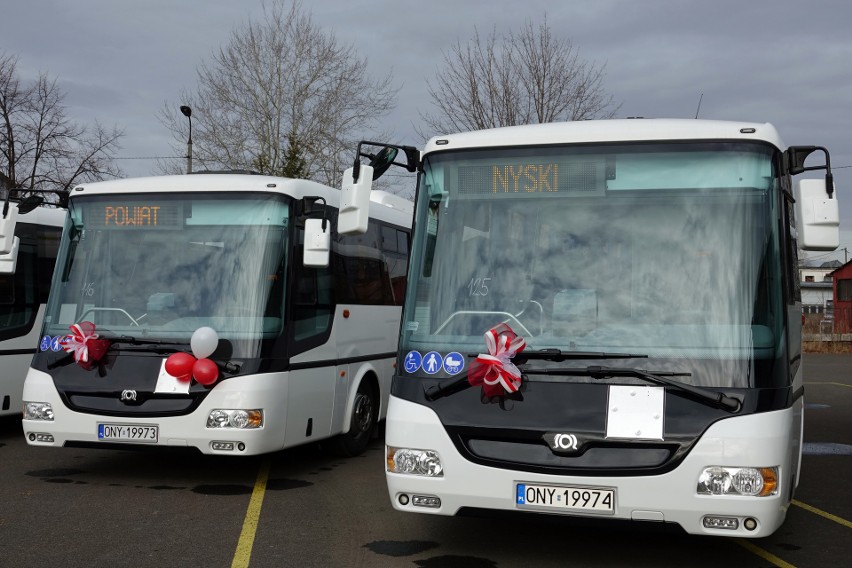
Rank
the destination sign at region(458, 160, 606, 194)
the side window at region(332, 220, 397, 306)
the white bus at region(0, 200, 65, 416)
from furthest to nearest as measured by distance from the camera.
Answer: the white bus at region(0, 200, 65, 416), the side window at region(332, 220, 397, 306), the destination sign at region(458, 160, 606, 194)

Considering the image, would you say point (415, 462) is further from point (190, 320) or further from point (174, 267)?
point (174, 267)

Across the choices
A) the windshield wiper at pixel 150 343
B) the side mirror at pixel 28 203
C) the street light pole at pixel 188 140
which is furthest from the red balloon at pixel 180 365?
the street light pole at pixel 188 140

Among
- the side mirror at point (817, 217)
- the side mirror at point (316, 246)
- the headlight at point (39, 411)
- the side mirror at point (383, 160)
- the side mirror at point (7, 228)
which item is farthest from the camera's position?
the side mirror at point (7, 228)

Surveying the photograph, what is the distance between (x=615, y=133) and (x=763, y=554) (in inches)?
113

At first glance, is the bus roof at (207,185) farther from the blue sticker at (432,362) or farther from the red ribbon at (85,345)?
the blue sticker at (432,362)

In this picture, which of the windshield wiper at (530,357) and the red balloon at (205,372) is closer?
the windshield wiper at (530,357)

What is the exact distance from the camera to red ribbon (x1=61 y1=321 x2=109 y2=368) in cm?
870

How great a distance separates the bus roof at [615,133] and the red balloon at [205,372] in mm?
2937

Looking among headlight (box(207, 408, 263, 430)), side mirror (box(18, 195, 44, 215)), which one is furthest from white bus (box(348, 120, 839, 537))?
side mirror (box(18, 195, 44, 215))

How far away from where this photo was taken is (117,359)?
877 centimetres

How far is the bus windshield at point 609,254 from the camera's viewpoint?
5.82 metres

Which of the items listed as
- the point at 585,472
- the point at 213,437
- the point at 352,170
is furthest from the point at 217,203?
the point at 585,472

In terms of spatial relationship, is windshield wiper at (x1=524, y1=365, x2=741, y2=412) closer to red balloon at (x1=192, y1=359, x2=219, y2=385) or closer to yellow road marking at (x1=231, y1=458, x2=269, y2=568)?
yellow road marking at (x1=231, y1=458, x2=269, y2=568)

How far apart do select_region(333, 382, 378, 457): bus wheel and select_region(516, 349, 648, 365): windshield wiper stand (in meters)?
4.83
